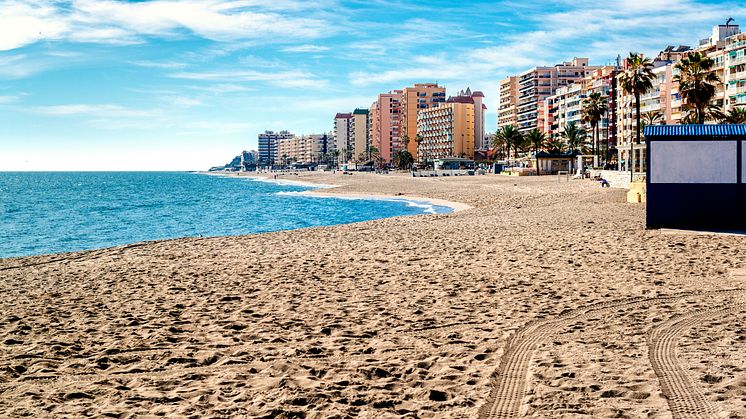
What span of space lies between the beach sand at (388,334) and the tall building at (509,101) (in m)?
169

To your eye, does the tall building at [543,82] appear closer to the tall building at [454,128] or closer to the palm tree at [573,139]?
the tall building at [454,128]

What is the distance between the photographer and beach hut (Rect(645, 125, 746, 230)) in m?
19.8

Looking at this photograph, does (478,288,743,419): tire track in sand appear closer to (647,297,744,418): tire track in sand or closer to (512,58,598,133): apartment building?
(647,297,744,418): tire track in sand

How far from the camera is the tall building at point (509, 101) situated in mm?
181413

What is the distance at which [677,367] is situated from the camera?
6.88 metres

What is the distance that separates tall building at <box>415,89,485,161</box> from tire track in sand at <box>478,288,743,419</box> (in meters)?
178

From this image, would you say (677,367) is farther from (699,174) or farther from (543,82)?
(543,82)

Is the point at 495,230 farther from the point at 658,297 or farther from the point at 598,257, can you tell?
the point at 658,297

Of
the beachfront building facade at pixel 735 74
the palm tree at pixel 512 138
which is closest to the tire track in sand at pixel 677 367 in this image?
the beachfront building facade at pixel 735 74

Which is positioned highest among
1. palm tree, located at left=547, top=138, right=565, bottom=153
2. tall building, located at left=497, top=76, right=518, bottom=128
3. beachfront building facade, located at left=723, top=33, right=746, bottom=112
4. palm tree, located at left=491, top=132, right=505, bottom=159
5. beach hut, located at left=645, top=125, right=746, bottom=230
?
tall building, located at left=497, top=76, right=518, bottom=128

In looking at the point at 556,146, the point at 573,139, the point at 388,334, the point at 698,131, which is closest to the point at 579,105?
the point at 556,146

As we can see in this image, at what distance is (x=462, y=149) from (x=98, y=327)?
603 feet

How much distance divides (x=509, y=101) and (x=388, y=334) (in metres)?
183

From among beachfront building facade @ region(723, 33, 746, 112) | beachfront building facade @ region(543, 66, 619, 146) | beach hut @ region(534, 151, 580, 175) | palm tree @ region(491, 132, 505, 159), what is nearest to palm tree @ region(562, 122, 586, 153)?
beachfront building facade @ region(543, 66, 619, 146)
